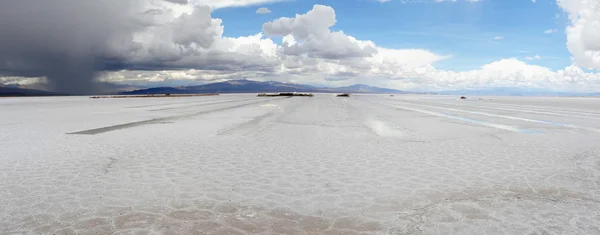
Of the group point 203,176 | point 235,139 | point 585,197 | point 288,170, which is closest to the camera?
point 585,197

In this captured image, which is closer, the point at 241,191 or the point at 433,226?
the point at 433,226

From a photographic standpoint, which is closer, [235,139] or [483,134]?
[235,139]

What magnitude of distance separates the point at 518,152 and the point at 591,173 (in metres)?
2.82

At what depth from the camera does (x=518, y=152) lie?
11070mm

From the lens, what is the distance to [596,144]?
12766 millimetres

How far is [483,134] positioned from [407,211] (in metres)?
11.7

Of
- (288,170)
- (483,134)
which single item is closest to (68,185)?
(288,170)

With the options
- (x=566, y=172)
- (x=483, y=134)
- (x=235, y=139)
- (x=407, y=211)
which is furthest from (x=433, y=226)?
(x=483, y=134)

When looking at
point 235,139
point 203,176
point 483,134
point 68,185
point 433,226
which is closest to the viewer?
point 433,226

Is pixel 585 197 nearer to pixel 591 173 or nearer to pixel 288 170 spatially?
pixel 591 173

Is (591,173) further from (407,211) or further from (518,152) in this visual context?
(407,211)

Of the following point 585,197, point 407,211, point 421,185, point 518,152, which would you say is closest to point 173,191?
point 407,211

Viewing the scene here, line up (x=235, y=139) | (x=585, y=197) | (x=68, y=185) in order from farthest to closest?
(x=235, y=139), (x=68, y=185), (x=585, y=197)

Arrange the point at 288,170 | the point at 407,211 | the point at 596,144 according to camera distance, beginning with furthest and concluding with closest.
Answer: the point at 596,144 → the point at 288,170 → the point at 407,211
